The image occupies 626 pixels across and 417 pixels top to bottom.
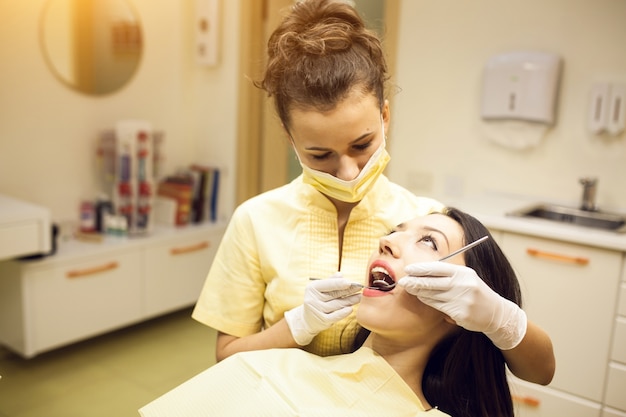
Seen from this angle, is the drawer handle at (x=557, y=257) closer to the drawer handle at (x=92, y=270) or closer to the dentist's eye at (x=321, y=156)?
→ the dentist's eye at (x=321, y=156)

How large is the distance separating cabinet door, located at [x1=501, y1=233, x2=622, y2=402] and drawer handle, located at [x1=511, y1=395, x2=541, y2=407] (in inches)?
4.0

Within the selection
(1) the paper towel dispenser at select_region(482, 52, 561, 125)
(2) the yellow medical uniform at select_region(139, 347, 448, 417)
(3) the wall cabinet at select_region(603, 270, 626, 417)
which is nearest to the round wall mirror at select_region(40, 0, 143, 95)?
(1) the paper towel dispenser at select_region(482, 52, 561, 125)

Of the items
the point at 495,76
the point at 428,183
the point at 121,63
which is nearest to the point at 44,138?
the point at 121,63

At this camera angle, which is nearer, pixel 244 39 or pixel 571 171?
pixel 571 171

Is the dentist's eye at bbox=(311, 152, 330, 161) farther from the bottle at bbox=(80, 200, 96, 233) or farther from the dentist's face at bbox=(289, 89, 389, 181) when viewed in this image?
the bottle at bbox=(80, 200, 96, 233)

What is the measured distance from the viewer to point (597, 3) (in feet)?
8.77

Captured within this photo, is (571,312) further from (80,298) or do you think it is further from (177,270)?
(80,298)

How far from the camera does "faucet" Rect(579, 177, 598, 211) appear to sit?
8.71ft

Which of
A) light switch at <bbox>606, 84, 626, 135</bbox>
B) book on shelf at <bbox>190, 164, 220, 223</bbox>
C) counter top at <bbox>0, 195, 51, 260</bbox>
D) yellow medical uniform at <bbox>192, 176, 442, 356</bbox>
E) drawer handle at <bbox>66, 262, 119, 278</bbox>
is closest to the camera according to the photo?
yellow medical uniform at <bbox>192, 176, 442, 356</bbox>

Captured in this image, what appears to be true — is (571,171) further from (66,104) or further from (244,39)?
(66,104)

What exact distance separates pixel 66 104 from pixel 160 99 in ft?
2.08

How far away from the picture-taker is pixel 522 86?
111 inches

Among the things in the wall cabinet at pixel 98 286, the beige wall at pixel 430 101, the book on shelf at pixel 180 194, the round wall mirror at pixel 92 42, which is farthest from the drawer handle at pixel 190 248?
the round wall mirror at pixel 92 42

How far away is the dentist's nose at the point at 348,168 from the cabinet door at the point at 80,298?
207 cm
